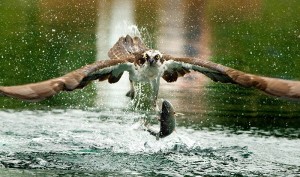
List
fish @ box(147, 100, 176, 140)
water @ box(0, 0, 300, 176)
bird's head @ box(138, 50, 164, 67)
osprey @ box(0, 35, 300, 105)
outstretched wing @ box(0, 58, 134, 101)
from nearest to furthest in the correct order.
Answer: outstretched wing @ box(0, 58, 134, 101) < osprey @ box(0, 35, 300, 105) < water @ box(0, 0, 300, 176) < fish @ box(147, 100, 176, 140) < bird's head @ box(138, 50, 164, 67)

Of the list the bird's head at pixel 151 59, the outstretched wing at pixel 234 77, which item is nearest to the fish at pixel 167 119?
the bird's head at pixel 151 59

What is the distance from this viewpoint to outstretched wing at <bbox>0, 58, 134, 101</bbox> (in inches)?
436

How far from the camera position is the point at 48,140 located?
1438 centimetres

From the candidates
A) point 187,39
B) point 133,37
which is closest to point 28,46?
point 187,39

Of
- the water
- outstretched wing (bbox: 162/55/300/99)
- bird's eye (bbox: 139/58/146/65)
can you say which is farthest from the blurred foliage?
Answer: bird's eye (bbox: 139/58/146/65)

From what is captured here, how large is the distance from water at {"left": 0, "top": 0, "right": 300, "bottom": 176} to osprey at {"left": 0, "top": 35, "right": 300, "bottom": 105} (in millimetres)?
967

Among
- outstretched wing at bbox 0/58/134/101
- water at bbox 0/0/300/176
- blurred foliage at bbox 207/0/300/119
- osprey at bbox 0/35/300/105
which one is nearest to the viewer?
outstretched wing at bbox 0/58/134/101

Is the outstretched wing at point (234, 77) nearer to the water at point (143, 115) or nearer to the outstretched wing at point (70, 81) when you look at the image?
the outstretched wing at point (70, 81)

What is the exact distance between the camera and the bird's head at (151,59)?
13734 millimetres

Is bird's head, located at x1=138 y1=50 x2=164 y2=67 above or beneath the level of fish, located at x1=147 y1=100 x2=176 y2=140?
above

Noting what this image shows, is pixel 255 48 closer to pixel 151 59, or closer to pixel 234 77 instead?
pixel 151 59

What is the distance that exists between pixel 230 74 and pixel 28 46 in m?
12.1

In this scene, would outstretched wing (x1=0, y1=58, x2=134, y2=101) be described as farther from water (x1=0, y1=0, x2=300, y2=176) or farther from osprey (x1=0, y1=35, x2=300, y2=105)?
water (x1=0, y1=0, x2=300, y2=176)

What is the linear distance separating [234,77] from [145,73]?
1.71m
